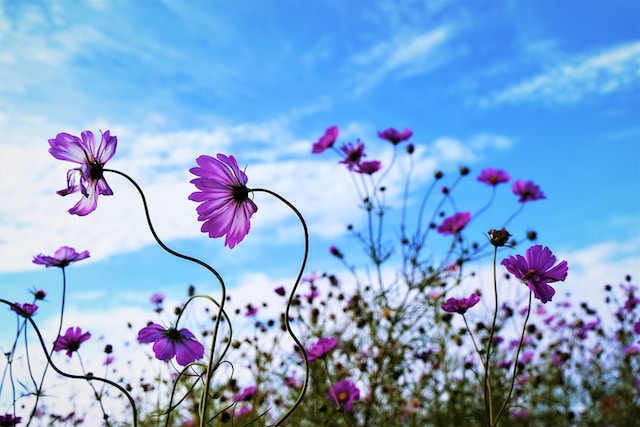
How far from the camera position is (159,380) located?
Result: 7.59ft

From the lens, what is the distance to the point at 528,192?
2.92 m

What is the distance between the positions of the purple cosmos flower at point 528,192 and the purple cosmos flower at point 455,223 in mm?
330

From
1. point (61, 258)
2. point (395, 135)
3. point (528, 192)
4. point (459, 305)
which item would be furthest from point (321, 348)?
point (528, 192)

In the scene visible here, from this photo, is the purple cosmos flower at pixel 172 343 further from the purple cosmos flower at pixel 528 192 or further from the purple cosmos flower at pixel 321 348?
the purple cosmos flower at pixel 528 192

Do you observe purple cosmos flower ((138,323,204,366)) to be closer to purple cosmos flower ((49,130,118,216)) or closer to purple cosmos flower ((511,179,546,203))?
purple cosmos flower ((49,130,118,216))

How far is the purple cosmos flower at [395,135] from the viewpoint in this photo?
2.87 m

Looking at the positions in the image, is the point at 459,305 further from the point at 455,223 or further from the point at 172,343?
the point at 455,223

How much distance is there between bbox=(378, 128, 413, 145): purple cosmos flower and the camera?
9.41 ft

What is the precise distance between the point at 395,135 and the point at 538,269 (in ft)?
5.85

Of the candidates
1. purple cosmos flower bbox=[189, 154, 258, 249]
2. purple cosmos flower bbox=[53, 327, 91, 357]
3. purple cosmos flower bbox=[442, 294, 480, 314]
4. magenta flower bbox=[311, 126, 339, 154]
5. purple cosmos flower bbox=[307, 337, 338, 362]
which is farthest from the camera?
magenta flower bbox=[311, 126, 339, 154]

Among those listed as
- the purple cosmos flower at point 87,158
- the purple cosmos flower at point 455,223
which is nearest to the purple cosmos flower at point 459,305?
the purple cosmos flower at point 87,158

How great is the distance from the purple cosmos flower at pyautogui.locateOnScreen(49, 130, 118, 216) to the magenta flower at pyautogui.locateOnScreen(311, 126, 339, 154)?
1785 mm

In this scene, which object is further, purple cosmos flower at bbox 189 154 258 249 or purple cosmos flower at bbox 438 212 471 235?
purple cosmos flower at bbox 438 212 471 235

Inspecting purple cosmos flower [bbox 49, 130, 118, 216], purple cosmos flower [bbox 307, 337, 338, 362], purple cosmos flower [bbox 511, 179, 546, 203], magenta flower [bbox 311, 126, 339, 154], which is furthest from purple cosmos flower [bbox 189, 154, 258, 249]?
purple cosmos flower [bbox 511, 179, 546, 203]
